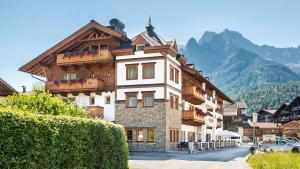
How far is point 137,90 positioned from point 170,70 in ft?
12.1

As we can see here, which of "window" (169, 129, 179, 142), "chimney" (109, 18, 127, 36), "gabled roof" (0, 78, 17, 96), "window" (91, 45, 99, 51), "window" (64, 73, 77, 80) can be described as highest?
"chimney" (109, 18, 127, 36)

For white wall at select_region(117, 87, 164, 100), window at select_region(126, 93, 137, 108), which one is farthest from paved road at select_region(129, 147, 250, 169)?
window at select_region(126, 93, 137, 108)

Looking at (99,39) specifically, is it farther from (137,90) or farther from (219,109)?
(219,109)

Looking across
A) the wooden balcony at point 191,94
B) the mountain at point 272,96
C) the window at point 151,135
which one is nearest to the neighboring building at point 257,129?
the mountain at point 272,96

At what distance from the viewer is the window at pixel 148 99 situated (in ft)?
140

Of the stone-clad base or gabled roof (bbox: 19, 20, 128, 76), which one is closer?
the stone-clad base

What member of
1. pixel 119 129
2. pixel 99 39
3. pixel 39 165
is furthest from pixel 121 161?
pixel 99 39

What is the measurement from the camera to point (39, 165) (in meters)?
11.8

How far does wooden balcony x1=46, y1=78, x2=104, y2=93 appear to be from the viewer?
144 feet

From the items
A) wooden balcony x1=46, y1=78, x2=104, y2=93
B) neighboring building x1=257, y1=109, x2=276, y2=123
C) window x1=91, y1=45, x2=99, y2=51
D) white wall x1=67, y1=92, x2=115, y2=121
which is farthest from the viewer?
neighboring building x1=257, y1=109, x2=276, y2=123

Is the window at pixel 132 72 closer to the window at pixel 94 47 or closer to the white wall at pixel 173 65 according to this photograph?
the white wall at pixel 173 65

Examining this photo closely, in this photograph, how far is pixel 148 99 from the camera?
42.8 meters

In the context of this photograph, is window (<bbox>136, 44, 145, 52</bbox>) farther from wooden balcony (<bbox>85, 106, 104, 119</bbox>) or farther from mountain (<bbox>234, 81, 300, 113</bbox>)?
mountain (<bbox>234, 81, 300, 113</bbox>)

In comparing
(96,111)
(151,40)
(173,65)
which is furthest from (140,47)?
(96,111)
